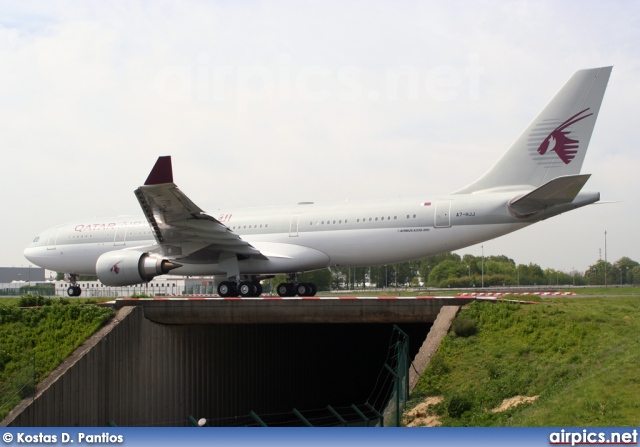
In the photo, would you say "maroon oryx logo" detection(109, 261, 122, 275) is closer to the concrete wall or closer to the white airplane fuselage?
the white airplane fuselage

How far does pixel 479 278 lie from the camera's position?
254ft

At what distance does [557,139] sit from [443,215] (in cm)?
469

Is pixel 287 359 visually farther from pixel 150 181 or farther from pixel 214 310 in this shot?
pixel 150 181

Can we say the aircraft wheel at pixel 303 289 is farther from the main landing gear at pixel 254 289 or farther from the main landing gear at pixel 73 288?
the main landing gear at pixel 73 288

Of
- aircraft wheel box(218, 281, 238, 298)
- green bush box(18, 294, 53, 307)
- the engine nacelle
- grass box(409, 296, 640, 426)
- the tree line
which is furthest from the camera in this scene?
the tree line

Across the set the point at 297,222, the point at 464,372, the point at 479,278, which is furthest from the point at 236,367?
the point at 479,278

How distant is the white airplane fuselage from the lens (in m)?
26.5

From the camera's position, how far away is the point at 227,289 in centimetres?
2952

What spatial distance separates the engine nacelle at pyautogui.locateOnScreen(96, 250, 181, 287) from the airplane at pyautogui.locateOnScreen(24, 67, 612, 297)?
0.04 meters

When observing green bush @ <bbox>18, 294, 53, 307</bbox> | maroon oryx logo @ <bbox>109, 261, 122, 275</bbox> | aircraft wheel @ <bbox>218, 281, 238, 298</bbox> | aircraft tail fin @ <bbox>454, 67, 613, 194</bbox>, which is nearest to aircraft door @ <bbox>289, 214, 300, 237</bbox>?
aircraft wheel @ <bbox>218, 281, 238, 298</bbox>

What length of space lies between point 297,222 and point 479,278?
5029cm

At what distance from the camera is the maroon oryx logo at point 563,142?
2620cm

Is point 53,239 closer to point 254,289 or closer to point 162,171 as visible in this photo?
point 254,289

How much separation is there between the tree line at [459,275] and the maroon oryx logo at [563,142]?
4150cm
